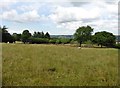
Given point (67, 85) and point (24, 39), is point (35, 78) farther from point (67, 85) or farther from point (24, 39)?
point (24, 39)

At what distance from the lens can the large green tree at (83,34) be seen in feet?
367

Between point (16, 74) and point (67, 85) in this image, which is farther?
point (16, 74)

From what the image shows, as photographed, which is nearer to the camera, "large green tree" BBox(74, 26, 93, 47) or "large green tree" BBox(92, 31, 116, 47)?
"large green tree" BBox(92, 31, 116, 47)

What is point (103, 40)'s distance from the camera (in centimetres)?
10425

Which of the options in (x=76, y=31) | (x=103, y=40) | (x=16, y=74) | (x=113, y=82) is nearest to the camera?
(x=113, y=82)

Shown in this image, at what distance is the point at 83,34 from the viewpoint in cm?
11375

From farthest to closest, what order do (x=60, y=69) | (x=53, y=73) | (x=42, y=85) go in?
(x=60, y=69)
(x=53, y=73)
(x=42, y=85)

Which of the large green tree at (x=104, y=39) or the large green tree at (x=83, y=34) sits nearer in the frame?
the large green tree at (x=104, y=39)

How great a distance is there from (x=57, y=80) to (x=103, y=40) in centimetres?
9549

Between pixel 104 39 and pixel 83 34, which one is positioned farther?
pixel 83 34

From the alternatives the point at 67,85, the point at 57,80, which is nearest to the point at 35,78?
the point at 57,80

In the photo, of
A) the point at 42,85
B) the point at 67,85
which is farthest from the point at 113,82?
the point at 42,85

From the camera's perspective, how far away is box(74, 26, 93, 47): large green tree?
112000 mm

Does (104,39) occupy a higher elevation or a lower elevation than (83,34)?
lower
